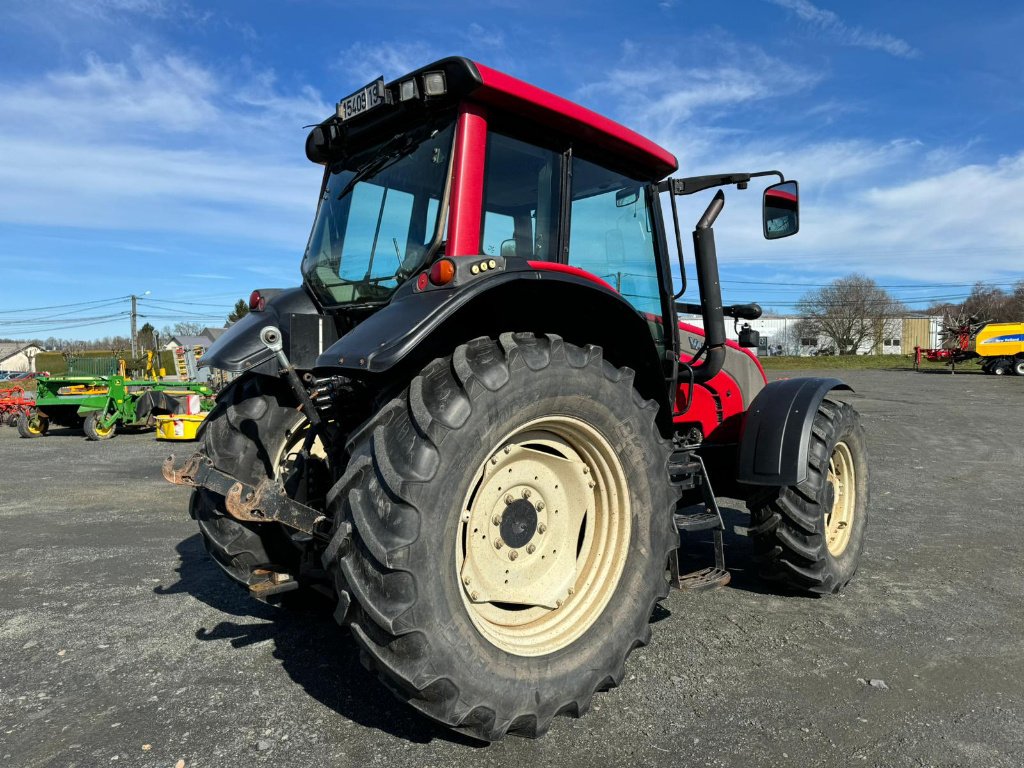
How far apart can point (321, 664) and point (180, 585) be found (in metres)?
1.80

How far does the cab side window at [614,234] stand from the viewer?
3377 millimetres

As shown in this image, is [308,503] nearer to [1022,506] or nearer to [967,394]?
[1022,506]

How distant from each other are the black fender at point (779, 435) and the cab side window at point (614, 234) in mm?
852

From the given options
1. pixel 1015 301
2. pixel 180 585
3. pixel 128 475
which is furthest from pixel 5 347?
pixel 1015 301

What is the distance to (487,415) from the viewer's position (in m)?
2.33

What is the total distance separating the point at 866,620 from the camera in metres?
3.80

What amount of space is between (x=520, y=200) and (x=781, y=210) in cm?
164

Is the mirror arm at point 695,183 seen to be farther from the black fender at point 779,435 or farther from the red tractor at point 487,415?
the black fender at point 779,435

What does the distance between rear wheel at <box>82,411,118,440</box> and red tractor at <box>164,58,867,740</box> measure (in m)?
12.5

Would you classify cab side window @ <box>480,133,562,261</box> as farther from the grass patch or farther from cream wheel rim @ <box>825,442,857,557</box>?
the grass patch

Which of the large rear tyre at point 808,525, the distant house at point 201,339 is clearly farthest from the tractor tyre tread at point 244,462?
the distant house at point 201,339

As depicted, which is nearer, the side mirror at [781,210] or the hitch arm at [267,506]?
the hitch arm at [267,506]

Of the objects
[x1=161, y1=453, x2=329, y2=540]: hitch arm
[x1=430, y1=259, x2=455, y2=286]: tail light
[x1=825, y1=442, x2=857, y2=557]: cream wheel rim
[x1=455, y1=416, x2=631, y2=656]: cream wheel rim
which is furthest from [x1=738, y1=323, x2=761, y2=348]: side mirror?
[x1=161, y1=453, x2=329, y2=540]: hitch arm

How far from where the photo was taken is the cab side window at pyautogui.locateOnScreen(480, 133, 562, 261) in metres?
2.98
